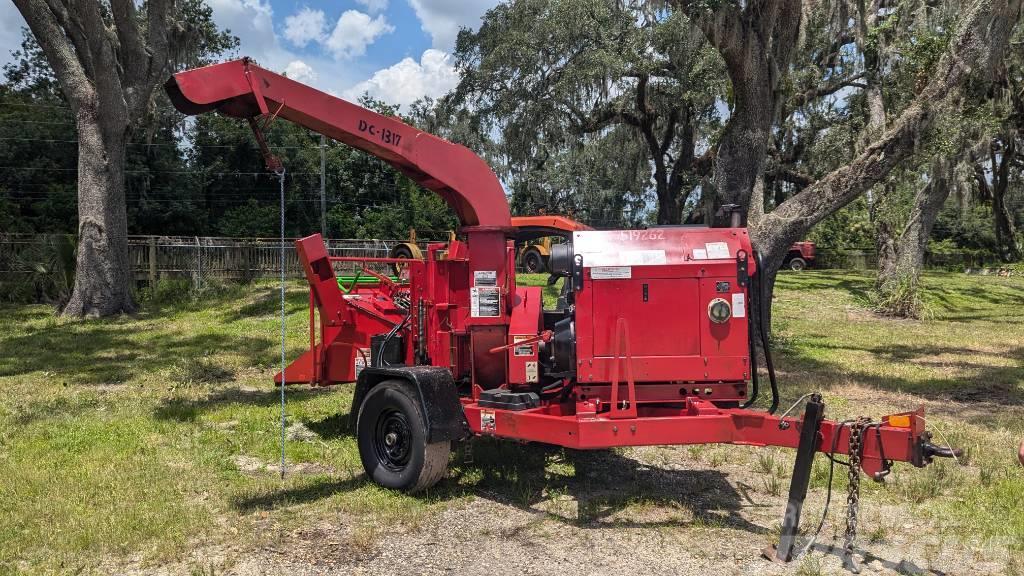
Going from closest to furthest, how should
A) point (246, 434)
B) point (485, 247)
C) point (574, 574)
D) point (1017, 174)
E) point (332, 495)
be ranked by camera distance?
point (574, 574)
point (332, 495)
point (485, 247)
point (246, 434)
point (1017, 174)

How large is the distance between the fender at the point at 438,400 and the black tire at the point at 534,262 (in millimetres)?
20432

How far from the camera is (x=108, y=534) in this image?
4.92 metres

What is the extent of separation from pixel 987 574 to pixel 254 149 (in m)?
41.7

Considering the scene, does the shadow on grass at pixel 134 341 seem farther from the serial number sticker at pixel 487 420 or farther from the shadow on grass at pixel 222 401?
the serial number sticker at pixel 487 420

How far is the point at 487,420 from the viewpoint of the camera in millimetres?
5590

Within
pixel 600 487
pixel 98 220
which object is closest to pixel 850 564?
pixel 600 487

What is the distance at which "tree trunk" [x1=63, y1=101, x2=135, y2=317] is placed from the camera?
1775cm

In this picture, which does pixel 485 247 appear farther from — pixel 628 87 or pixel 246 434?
pixel 628 87

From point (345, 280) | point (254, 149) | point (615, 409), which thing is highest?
point (254, 149)

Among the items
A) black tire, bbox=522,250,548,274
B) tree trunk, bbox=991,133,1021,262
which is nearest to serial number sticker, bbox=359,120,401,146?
black tire, bbox=522,250,548,274

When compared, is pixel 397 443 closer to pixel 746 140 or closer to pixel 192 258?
pixel 746 140

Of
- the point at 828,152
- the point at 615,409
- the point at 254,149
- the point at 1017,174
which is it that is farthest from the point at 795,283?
the point at 254,149

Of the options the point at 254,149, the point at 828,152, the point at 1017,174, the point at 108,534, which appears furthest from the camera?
the point at 254,149

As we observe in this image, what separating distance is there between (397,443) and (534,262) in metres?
20.7
